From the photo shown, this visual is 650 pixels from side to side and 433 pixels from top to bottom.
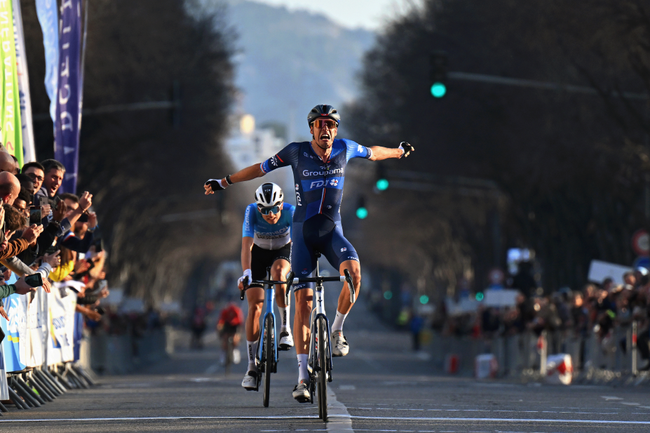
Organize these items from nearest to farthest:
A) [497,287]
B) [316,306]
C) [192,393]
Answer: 1. [316,306]
2. [192,393]
3. [497,287]

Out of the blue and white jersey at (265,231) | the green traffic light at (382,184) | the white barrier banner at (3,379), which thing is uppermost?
the green traffic light at (382,184)

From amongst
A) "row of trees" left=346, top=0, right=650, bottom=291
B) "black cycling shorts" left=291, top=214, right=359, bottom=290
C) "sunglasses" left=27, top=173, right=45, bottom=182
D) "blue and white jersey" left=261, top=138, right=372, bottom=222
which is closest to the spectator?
"sunglasses" left=27, top=173, right=45, bottom=182

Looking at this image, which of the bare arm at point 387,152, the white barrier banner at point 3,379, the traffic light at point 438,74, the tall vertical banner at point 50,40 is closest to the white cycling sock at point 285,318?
the bare arm at point 387,152

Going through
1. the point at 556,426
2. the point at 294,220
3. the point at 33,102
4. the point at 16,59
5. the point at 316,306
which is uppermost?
the point at 33,102

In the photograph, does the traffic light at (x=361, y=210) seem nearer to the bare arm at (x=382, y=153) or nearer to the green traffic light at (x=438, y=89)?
the green traffic light at (x=438, y=89)

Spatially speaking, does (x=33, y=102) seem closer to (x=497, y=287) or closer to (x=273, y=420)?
(x=497, y=287)

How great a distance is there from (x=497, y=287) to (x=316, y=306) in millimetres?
36144

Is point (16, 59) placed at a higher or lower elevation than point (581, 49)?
lower

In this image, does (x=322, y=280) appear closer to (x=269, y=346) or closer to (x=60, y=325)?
(x=269, y=346)

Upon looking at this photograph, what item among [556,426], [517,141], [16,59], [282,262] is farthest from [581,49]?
[556,426]

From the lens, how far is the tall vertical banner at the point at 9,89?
16.2 m

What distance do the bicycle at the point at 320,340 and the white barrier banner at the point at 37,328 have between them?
446 cm

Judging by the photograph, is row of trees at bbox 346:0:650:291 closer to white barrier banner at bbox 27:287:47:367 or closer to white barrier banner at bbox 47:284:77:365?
white barrier banner at bbox 47:284:77:365

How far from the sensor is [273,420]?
1085 centimetres
